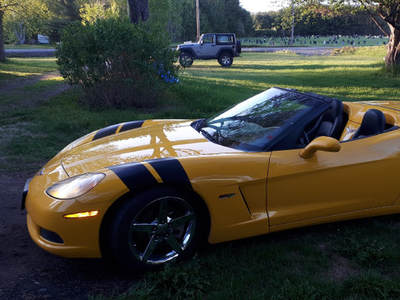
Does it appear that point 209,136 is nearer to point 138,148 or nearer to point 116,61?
point 138,148

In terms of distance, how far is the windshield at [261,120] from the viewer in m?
3.18

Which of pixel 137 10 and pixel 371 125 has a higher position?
pixel 137 10

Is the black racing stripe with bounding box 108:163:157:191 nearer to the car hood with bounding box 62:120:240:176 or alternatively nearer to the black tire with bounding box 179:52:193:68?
the car hood with bounding box 62:120:240:176

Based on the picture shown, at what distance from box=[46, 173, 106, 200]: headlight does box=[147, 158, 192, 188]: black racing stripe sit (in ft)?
1.25

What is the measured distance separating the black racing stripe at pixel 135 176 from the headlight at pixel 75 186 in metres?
0.14

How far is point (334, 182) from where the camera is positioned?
3.03 m

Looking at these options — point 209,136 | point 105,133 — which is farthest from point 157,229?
point 105,133

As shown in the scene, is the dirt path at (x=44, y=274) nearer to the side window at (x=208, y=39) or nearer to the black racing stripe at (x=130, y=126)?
the black racing stripe at (x=130, y=126)

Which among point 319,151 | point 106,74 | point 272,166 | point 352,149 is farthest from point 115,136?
point 106,74

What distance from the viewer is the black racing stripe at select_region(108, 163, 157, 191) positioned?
8.46ft

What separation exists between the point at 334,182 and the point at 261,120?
33.1 inches

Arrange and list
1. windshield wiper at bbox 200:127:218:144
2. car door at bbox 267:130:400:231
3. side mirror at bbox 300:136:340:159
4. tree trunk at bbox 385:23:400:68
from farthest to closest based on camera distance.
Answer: tree trunk at bbox 385:23:400:68, windshield wiper at bbox 200:127:218:144, car door at bbox 267:130:400:231, side mirror at bbox 300:136:340:159

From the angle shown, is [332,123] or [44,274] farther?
[332,123]

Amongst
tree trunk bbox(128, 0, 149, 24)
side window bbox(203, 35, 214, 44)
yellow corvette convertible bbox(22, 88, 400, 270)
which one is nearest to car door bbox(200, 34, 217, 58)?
side window bbox(203, 35, 214, 44)
